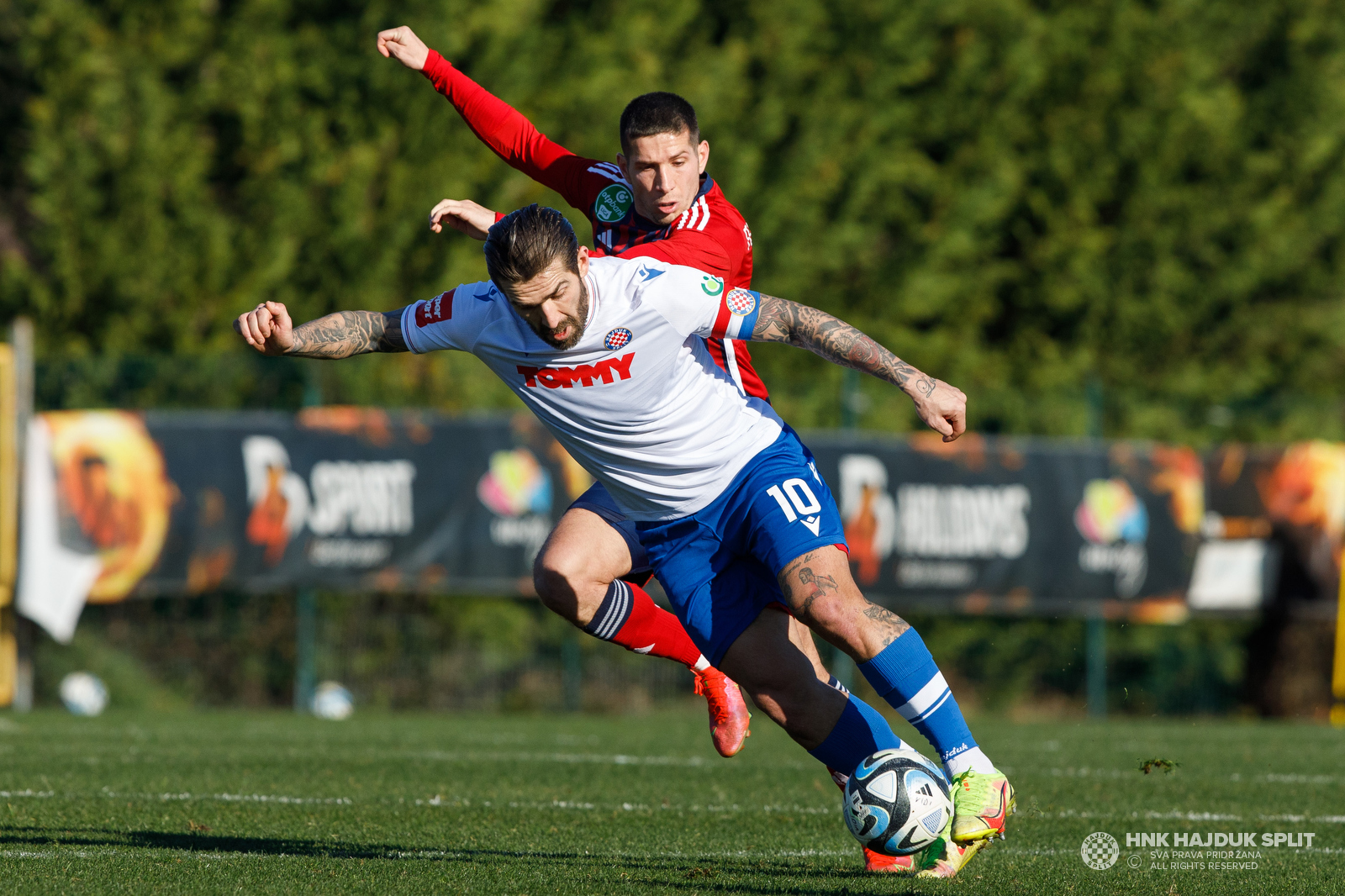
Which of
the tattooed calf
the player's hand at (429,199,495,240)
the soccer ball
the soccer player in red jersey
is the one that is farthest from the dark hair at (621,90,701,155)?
the soccer ball

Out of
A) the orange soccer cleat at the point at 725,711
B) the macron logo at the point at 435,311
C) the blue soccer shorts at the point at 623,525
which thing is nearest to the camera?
the macron logo at the point at 435,311

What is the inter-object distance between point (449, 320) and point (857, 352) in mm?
1294

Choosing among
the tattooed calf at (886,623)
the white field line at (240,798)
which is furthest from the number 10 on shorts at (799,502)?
the white field line at (240,798)

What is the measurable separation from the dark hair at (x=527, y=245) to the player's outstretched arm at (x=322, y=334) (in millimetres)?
514

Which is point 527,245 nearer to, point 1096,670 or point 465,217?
point 465,217

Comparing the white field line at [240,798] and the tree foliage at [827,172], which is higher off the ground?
the tree foliage at [827,172]

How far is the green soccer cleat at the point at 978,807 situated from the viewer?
4719 mm

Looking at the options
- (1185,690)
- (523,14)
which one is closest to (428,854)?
(523,14)

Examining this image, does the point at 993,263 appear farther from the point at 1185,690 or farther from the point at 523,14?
the point at 523,14

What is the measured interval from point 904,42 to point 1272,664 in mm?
7467

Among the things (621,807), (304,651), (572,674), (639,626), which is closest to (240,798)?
(621,807)

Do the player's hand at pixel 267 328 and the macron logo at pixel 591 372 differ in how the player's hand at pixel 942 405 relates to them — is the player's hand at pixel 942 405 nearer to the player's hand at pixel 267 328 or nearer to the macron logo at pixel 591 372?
the macron logo at pixel 591 372

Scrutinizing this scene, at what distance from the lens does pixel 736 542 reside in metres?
5.33

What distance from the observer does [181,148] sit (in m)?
14.0
